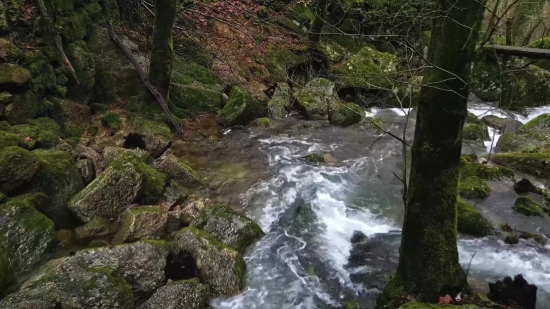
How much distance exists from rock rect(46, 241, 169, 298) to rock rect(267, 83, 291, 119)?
8.59m

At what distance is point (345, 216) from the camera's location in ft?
25.0

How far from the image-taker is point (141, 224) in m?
5.82

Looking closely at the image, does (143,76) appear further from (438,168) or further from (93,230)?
(438,168)

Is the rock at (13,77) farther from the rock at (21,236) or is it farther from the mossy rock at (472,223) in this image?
the mossy rock at (472,223)

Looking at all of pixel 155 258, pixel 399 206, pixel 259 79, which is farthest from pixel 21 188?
pixel 259 79

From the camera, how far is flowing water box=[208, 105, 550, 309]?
217 inches

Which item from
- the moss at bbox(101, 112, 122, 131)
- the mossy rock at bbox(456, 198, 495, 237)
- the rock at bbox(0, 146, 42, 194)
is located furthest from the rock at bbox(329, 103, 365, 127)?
the rock at bbox(0, 146, 42, 194)

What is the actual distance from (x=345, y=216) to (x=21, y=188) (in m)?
5.64

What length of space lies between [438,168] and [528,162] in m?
7.32

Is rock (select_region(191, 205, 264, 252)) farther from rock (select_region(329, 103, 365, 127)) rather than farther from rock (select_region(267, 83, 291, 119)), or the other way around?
rock (select_region(329, 103, 365, 127))

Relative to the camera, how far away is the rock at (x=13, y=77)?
7223 mm

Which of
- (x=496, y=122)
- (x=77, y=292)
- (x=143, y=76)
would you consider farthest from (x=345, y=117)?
(x=77, y=292)

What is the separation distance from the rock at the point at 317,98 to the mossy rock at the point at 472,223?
23.0ft

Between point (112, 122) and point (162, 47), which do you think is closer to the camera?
point (112, 122)
